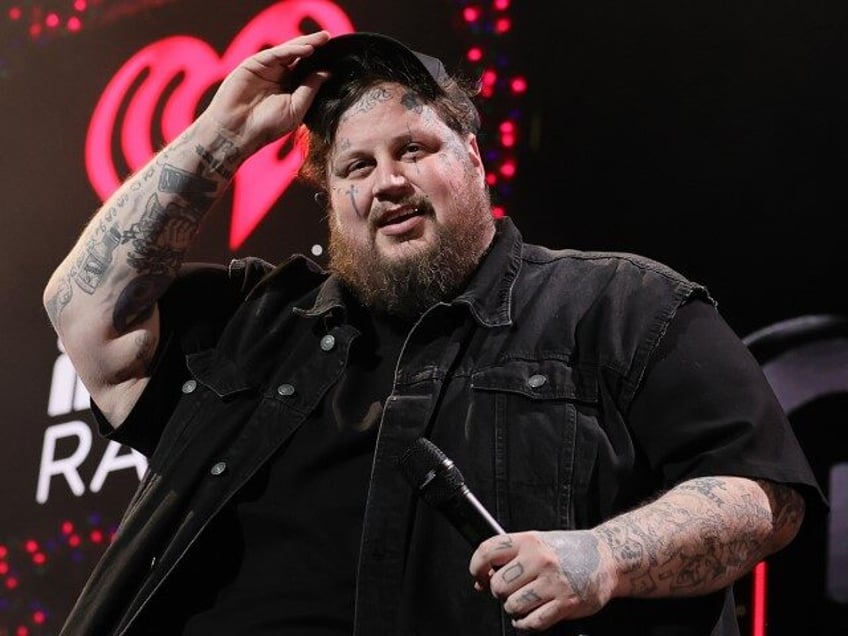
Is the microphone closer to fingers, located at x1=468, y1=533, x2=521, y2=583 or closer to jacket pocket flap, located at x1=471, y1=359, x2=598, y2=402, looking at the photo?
fingers, located at x1=468, y1=533, x2=521, y2=583

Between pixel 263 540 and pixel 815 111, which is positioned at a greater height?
pixel 815 111

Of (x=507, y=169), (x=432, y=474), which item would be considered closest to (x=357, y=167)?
(x=507, y=169)

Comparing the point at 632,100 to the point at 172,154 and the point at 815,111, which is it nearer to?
the point at 815,111

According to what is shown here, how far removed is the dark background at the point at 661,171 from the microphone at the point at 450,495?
71cm

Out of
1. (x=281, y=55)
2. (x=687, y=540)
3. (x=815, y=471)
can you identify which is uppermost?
(x=281, y=55)

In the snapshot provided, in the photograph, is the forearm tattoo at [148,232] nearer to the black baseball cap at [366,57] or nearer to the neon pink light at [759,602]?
the black baseball cap at [366,57]

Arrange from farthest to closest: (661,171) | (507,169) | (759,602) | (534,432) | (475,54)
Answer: (475,54), (507,169), (661,171), (759,602), (534,432)

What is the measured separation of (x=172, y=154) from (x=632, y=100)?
70cm

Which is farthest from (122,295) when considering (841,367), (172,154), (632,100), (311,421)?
(841,367)

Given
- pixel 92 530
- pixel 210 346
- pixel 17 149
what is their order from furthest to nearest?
pixel 17 149
pixel 92 530
pixel 210 346

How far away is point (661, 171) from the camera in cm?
178

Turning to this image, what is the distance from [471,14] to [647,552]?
1.20m

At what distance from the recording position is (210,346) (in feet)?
5.23

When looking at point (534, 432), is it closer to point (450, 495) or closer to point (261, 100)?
point (450, 495)
